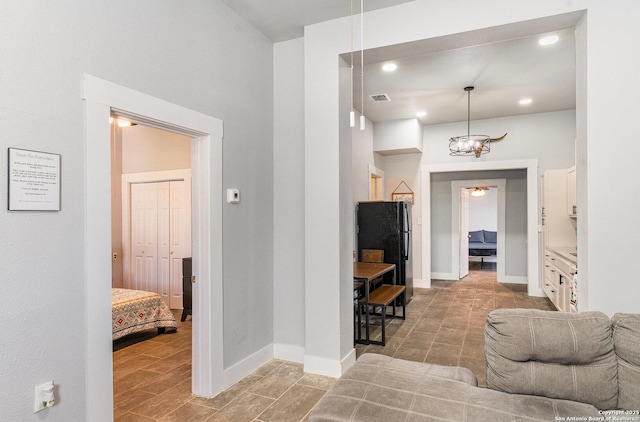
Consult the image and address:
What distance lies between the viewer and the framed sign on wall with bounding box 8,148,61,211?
1.68 metres

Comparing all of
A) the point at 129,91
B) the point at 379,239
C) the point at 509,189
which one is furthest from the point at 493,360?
the point at 509,189

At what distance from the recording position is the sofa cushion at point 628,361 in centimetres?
161

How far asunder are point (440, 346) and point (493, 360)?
2.40 meters

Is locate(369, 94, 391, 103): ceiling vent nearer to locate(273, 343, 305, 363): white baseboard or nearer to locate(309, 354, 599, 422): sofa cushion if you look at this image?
locate(273, 343, 305, 363): white baseboard

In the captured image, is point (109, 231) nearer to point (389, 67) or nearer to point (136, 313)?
point (136, 313)

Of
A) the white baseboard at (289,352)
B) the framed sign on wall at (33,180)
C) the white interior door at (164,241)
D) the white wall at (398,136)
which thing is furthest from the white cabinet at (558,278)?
the white interior door at (164,241)

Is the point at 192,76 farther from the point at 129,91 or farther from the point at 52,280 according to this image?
the point at 52,280

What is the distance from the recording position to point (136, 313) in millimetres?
4199

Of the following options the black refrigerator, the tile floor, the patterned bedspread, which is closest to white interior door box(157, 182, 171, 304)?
the tile floor

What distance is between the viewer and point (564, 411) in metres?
1.53

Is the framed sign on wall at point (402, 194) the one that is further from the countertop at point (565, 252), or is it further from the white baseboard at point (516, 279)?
the white baseboard at point (516, 279)

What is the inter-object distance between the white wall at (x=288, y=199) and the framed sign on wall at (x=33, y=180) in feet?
6.70

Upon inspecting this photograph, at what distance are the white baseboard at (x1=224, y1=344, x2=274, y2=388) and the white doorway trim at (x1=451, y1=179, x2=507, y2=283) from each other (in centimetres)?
532

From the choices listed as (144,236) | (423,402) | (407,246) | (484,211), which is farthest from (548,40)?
(484,211)
